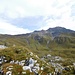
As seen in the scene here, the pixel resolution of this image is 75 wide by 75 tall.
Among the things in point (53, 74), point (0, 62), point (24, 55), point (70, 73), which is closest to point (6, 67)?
point (0, 62)

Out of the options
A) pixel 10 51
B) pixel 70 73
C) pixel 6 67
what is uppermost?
pixel 10 51

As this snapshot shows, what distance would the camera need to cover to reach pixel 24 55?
250 ft

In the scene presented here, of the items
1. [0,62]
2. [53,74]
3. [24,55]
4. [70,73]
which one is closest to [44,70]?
[53,74]

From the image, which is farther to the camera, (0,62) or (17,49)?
(17,49)

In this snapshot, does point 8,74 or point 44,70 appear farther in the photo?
point 44,70

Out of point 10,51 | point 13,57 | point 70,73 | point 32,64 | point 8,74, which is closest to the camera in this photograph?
point 8,74

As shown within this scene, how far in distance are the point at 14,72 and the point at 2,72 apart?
4.19m

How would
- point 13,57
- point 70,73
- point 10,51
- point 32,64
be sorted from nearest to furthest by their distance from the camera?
point 32,64, point 13,57, point 10,51, point 70,73

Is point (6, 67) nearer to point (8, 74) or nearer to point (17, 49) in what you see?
point (8, 74)

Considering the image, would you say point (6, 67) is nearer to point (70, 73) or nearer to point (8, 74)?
point (8, 74)

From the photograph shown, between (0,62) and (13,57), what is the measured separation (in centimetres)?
554

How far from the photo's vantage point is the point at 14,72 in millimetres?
63500

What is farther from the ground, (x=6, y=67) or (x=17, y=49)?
(x=17, y=49)

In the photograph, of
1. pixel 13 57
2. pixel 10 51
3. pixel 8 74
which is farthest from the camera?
pixel 10 51
